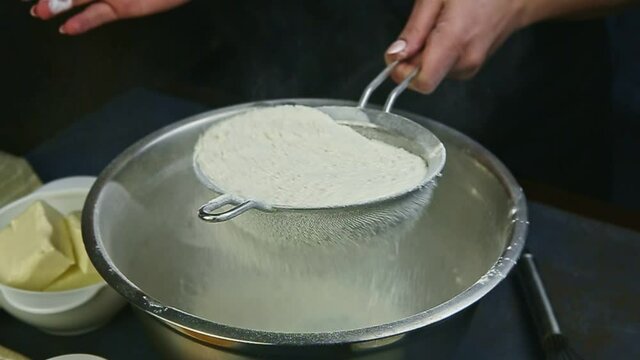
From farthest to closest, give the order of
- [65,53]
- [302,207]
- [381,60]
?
[381,60]
[65,53]
[302,207]

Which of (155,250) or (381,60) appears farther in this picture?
(381,60)

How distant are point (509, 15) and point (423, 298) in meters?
0.30

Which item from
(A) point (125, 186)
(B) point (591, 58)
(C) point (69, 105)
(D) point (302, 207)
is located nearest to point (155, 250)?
(A) point (125, 186)

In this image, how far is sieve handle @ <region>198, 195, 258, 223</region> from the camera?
0.53 m

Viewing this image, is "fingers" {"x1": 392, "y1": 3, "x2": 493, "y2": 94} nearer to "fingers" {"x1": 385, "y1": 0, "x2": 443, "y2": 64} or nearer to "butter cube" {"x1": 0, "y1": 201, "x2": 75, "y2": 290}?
"fingers" {"x1": 385, "y1": 0, "x2": 443, "y2": 64}

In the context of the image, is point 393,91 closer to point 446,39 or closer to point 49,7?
point 446,39

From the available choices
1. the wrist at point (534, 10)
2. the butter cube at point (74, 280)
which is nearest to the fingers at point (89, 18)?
the butter cube at point (74, 280)

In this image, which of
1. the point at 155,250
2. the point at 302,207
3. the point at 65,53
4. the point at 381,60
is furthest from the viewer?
the point at 381,60

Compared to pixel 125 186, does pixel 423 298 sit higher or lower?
lower

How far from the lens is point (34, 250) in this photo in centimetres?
68

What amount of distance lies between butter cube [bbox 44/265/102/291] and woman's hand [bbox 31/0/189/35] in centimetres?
27

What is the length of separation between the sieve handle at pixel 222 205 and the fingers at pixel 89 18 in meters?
0.34

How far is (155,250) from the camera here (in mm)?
674

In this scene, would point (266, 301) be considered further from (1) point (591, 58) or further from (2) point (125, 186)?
(1) point (591, 58)
